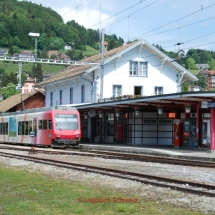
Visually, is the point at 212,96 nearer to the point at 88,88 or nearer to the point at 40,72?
the point at 88,88

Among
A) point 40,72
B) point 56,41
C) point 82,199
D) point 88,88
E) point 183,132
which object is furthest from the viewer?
point 56,41

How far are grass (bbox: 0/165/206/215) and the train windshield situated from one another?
1799 cm

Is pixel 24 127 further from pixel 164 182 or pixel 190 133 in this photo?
pixel 164 182

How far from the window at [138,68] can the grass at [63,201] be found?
35.3 meters

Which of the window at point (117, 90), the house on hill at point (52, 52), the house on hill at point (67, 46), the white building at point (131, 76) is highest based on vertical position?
the house on hill at point (67, 46)

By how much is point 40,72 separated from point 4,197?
520 feet

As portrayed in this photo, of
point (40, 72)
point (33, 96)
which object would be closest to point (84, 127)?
point (33, 96)

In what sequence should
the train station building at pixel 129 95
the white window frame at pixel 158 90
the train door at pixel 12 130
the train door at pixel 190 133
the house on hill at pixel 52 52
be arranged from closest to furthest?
the train door at pixel 190 133
the train station building at pixel 129 95
the train door at pixel 12 130
the white window frame at pixel 158 90
the house on hill at pixel 52 52

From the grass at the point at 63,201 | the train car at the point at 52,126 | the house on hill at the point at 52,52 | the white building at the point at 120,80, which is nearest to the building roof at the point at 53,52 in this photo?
the house on hill at the point at 52,52

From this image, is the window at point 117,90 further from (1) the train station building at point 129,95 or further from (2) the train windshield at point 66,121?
(2) the train windshield at point 66,121

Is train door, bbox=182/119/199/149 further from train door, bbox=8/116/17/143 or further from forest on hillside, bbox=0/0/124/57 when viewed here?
forest on hillside, bbox=0/0/124/57

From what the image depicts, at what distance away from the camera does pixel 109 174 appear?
13.8 meters

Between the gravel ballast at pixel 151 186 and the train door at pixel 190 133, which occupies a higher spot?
the train door at pixel 190 133

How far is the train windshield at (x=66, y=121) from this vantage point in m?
30.7
